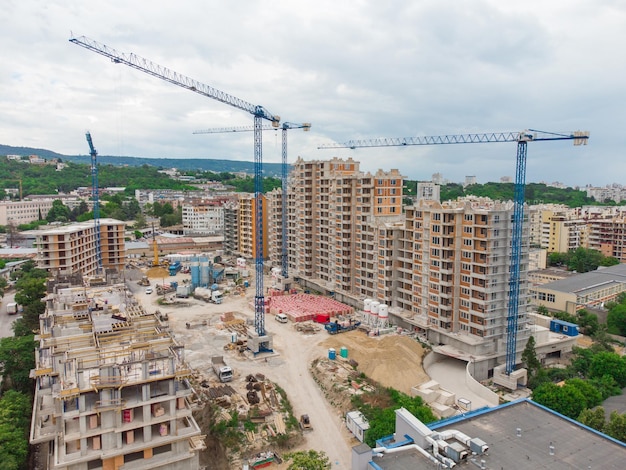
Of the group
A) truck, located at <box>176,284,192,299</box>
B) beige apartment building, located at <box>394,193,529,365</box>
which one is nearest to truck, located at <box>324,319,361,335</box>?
beige apartment building, located at <box>394,193,529,365</box>

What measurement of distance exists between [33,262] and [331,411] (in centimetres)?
4662

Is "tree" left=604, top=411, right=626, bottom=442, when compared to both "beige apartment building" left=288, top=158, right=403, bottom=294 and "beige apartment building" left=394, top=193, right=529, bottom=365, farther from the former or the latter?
"beige apartment building" left=288, top=158, right=403, bottom=294

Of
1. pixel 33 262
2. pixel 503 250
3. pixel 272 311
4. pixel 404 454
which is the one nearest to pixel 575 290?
pixel 503 250

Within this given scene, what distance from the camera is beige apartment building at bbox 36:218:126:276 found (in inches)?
1839

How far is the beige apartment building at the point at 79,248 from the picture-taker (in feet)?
153

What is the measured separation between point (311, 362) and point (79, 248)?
30.5 metres

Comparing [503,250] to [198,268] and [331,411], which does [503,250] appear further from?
[198,268]

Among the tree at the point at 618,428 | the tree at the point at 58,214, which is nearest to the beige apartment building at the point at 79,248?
the tree at the point at 618,428

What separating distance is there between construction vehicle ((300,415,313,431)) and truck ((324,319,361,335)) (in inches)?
515

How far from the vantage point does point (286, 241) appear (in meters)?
57.3

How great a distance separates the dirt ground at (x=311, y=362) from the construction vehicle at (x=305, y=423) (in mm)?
282

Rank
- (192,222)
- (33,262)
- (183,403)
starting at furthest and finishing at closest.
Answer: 1. (192,222)
2. (33,262)
3. (183,403)

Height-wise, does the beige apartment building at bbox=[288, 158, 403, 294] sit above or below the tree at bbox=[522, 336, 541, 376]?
above

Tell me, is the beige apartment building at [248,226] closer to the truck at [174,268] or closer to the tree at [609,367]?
the truck at [174,268]
